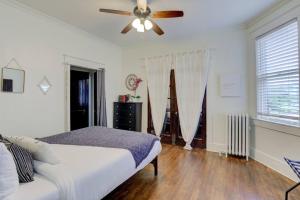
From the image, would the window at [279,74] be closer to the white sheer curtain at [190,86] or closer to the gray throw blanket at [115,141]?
the white sheer curtain at [190,86]

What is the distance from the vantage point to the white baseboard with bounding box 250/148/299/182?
2.74 m

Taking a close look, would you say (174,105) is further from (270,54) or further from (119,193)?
(119,193)

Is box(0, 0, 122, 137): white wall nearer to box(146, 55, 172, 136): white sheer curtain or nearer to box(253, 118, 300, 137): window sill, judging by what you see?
box(146, 55, 172, 136): white sheer curtain

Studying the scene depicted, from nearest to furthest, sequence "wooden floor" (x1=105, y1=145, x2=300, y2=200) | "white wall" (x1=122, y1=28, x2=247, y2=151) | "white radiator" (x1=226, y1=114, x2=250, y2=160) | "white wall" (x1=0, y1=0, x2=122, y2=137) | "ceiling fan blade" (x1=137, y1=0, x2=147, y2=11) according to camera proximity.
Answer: "wooden floor" (x1=105, y1=145, x2=300, y2=200)
"ceiling fan blade" (x1=137, y1=0, x2=147, y2=11)
"white wall" (x1=0, y1=0, x2=122, y2=137)
"white radiator" (x1=226, y1=114, x2=250, y2=160)
"white wall" (x1=122, y1=28, x2=247, y2=151)

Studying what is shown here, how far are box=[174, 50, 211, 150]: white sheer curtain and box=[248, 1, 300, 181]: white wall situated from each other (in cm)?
95

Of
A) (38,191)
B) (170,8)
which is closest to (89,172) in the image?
(38,191)

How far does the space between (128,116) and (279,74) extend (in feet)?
11.1

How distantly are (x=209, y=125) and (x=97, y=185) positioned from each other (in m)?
3.16

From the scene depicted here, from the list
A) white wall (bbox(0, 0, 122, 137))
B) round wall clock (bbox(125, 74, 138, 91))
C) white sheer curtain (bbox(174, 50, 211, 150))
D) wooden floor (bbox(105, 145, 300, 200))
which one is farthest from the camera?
round wall clock (bbox(125, 74, 138, 91))

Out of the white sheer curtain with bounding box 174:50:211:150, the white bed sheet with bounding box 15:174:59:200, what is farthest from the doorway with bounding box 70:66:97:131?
the white bed sheet with bounding box 15:174:59:200

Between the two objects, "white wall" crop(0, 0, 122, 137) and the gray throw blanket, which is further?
"white wall" crop(0, 0, 122, 137)

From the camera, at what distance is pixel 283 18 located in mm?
2896

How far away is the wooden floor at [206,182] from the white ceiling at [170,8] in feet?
8.73

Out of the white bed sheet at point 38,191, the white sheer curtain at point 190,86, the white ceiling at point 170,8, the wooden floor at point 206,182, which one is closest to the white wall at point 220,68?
the white sheer curtain at point 190,86
